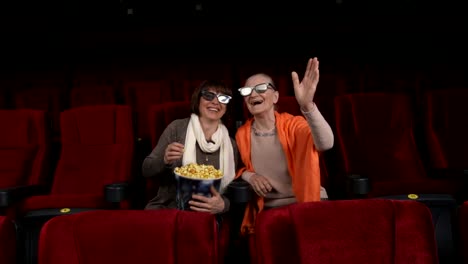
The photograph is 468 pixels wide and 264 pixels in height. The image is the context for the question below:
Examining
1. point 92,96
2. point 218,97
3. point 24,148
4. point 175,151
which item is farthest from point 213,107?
point 92,96

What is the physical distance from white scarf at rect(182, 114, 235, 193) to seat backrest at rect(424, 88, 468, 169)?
1.67 ft

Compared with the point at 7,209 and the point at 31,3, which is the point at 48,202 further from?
the point at 31,3

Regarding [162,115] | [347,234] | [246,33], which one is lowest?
[347,234]

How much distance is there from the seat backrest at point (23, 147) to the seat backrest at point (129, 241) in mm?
537

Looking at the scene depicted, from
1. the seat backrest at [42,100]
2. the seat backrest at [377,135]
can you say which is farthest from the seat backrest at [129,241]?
the seat backrest at [42,100]

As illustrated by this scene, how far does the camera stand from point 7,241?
0.47 m

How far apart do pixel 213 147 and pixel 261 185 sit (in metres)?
0.12

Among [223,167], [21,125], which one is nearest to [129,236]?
[223,167]

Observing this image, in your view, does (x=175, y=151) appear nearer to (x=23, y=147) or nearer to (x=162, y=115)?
(x=162, y=115)

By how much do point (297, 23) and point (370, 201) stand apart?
1764mm

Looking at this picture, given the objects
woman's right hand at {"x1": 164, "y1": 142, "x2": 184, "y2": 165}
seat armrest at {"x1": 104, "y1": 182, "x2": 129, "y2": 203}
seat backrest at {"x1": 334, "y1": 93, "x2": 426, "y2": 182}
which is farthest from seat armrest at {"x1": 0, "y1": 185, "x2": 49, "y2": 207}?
seat backrest at {"x1": 334, "y1": 93, "x2": 426, "y2": 182}

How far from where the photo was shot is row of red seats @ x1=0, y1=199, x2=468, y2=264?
454 millimetres

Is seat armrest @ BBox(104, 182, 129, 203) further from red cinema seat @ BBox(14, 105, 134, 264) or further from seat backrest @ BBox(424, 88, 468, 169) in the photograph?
seat backrest @ BBox(424, 88, 468, 169)

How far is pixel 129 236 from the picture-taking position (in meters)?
0.46
